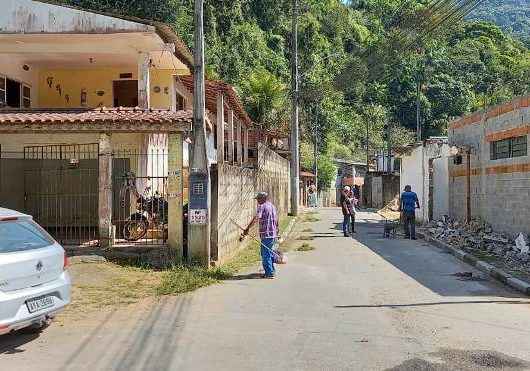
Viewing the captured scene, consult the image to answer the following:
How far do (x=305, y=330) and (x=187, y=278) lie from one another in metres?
3.93

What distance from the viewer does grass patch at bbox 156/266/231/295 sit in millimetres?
10188

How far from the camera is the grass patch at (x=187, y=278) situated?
10.2 meters

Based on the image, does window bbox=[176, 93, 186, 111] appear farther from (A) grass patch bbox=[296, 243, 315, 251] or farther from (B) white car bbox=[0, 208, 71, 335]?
(B) white car bbox=[0, 208, 71, 335]

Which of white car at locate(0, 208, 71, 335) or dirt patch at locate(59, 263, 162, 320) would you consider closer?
white car at locate(0, 208, 71, 335)

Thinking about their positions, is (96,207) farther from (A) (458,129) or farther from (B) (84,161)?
(A) (458,129)

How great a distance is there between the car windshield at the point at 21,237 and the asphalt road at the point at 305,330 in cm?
112

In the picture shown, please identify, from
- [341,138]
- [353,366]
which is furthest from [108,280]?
[341,138]

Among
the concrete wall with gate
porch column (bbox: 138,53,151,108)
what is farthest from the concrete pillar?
porch column (bbox: 138,53,151,108)

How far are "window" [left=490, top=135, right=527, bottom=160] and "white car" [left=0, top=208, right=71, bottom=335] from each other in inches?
519

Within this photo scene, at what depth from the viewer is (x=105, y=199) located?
12.6 m

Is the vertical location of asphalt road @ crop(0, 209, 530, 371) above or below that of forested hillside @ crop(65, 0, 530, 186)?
below

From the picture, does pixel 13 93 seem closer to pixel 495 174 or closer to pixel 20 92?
pixel 20 92

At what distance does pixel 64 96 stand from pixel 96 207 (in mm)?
6645

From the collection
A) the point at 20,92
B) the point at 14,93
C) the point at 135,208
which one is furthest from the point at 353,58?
the point at 135,208
